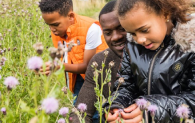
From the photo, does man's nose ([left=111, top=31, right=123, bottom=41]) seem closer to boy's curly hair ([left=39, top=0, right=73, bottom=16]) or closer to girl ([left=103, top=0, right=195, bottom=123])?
girl ([left=103, top=0, right=195, bottom=123])

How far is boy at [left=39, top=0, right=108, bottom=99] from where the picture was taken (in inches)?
81.1

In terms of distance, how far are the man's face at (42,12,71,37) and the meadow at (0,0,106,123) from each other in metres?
0.20

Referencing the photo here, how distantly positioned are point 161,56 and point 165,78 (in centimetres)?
11

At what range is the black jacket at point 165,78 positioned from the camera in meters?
1.17

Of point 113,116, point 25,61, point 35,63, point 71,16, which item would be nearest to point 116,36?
point 113,116

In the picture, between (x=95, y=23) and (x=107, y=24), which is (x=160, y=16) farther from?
(x=95, y=23)

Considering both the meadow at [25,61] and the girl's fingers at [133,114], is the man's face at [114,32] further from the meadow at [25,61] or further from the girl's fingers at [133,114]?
the girl's fingers at [133,114]

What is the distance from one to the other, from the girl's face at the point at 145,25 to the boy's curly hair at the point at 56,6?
971 mm

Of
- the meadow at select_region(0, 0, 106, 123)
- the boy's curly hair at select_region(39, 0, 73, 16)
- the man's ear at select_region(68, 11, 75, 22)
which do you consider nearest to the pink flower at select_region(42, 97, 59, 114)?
the meadow at select_region(0, 0, 106, 123)

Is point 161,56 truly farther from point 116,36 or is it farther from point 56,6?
point 56,6

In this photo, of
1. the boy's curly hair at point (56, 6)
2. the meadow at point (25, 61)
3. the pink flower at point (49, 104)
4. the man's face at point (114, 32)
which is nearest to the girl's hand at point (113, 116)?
the meadow at point (25, 61)

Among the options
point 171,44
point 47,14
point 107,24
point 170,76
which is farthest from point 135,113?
point 47,14

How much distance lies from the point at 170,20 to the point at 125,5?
0.25 metres

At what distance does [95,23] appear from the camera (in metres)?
2.30
